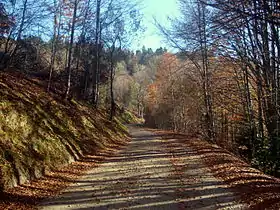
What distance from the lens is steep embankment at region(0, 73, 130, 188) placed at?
884 centimetres

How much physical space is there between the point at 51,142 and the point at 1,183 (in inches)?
175

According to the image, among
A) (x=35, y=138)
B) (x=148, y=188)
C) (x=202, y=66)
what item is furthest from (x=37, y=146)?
(x=202, y=66)

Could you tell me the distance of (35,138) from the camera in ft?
36.7

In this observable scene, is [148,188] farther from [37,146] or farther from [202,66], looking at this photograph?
[202,66]

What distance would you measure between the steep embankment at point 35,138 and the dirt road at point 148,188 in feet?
Answer: 4.50

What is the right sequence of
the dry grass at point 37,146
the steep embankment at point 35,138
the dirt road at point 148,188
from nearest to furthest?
the dirt road at point 148,188
the dry grass at point 37,146
the steep embankment at point 35,138

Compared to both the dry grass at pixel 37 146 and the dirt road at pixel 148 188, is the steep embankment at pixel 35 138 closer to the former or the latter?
the dry grass at pixel 37 146

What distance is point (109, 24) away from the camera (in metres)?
27.5

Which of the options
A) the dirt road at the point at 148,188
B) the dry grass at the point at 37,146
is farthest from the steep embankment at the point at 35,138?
the dirt road at the point at 148,188

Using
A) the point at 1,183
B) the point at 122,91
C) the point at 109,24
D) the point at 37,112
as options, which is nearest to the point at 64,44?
the point at 109,24

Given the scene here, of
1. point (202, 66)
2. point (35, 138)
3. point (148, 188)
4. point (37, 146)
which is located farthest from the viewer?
point (202, 66)

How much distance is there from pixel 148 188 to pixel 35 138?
4760 mm

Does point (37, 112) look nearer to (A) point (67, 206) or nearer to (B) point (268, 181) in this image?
(A) point (67, 206)

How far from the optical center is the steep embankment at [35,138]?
29.0ft
